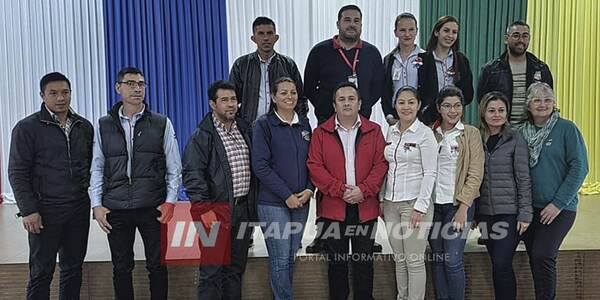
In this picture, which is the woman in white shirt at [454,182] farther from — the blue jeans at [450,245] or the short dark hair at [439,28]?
the short dark hair at [439,28]

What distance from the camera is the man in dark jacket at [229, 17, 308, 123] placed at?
3.57 meters

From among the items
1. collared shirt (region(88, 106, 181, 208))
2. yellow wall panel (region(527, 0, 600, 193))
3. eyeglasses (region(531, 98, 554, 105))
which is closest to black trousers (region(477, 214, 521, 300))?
eyeglasses (region(531, 98, 554, 105))

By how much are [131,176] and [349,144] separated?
116cm

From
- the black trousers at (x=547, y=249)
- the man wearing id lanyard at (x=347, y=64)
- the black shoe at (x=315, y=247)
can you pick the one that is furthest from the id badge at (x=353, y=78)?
the black trousers at (x=547, y=249)

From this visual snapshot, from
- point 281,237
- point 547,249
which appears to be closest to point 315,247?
point 281,237

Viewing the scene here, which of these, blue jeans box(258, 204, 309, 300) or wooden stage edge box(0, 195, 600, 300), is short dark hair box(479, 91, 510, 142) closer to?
wooden stage edge box(0, 195, 600, 300)

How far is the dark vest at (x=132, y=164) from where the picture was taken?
294 centimetres

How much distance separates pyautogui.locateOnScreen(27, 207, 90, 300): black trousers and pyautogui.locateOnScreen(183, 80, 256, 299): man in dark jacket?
64 centimetres

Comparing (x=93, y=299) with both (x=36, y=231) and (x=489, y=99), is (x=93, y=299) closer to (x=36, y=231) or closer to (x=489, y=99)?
(x=36, y=231)

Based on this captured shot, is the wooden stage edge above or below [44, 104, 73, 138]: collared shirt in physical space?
below

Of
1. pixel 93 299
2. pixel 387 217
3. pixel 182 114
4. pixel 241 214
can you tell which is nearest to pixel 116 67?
pixel 182 114

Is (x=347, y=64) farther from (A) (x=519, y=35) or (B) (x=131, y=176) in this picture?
(B) (x=131, y=176)

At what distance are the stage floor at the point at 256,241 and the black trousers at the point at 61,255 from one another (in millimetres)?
439

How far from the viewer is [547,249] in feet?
9.87
